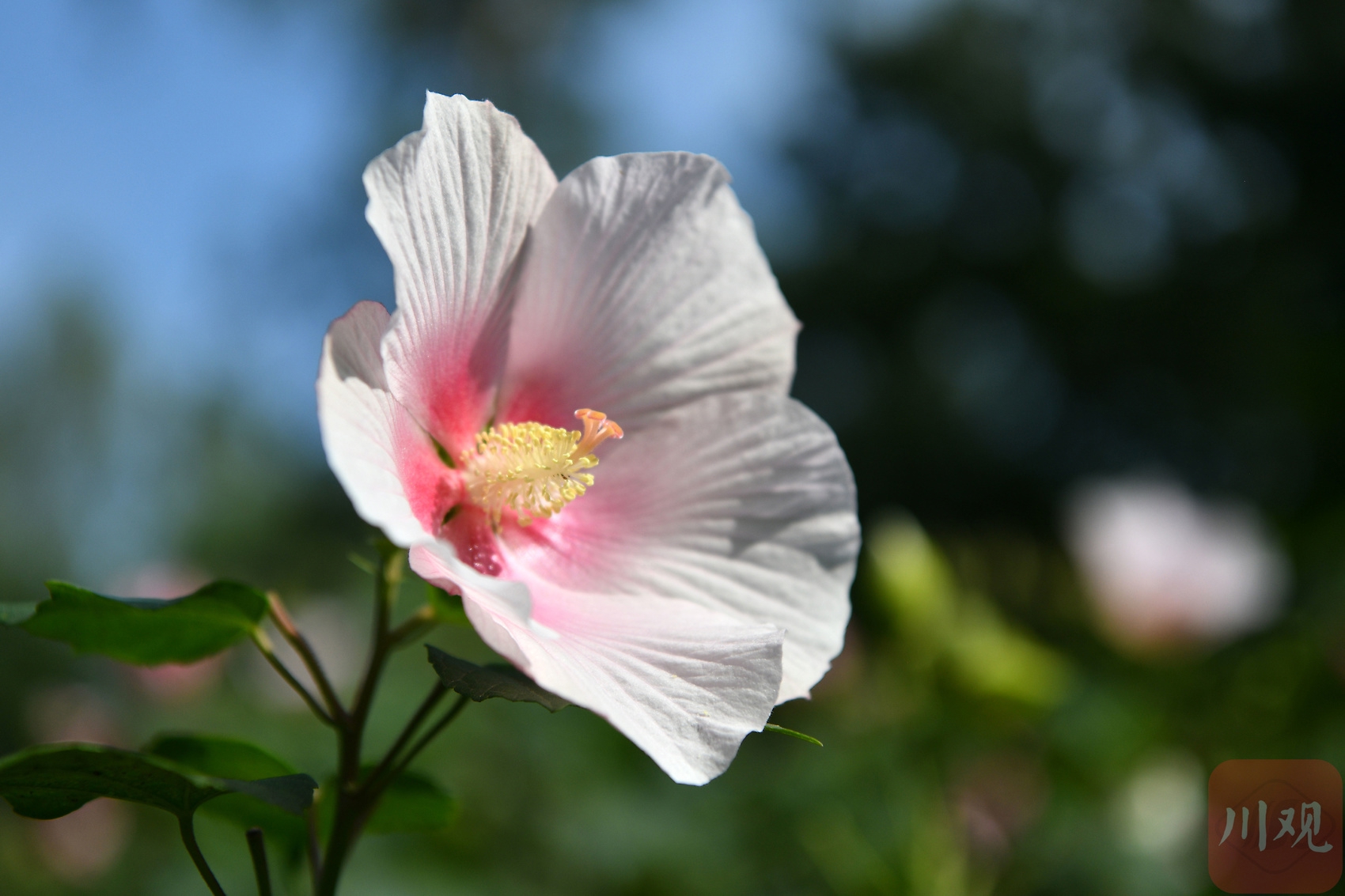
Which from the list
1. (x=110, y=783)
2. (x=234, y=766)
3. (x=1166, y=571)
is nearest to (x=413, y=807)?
(x=234, y=766)

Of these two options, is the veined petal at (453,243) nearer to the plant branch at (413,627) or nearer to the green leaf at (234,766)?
the plant branch at (413,627)

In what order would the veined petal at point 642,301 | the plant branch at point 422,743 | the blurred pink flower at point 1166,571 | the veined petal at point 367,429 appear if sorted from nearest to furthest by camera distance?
the veined petal at point 367,429 < the plant branch at point 422,743 < the veined petal at point 642,301 < the blurred pink flower at point 1166,571

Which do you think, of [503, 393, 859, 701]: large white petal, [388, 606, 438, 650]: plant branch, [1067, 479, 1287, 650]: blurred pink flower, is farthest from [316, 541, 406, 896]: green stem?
[1067, 479, 1287, 650]: blurred pink flower

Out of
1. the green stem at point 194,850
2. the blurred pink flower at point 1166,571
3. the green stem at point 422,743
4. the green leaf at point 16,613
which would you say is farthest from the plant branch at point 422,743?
the blurred pink flower at point 1166,571

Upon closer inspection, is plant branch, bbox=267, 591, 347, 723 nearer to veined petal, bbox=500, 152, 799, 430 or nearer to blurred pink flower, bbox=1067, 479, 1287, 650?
veined petal, bbox=500, 152, 799, 430

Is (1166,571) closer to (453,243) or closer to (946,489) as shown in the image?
(453,243)

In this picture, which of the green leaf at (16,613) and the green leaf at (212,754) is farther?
the green leaf at (212,754)
